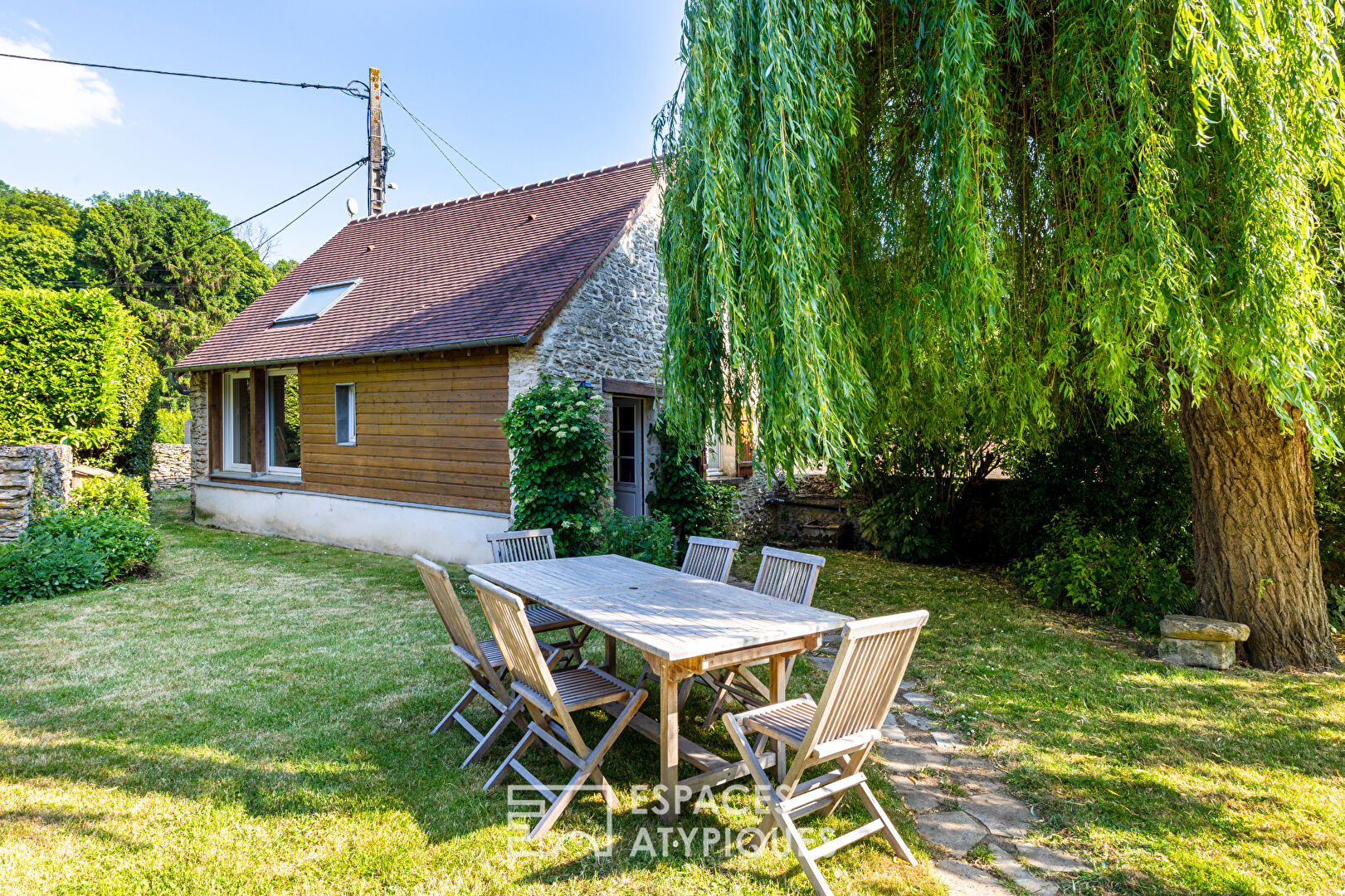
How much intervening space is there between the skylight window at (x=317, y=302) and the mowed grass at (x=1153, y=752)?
452 inches

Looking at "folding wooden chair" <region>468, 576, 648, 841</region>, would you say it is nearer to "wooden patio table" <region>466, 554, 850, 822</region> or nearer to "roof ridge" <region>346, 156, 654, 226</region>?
"wooden patio table" <region>466, 554, 850, 822</region>

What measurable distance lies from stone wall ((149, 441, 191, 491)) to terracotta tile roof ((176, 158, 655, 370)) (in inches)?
251

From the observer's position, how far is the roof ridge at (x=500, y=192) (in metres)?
11.8

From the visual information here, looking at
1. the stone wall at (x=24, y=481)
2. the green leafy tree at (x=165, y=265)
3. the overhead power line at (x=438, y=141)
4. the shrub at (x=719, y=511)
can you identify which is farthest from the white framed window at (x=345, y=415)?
the green leafy tree at (x=165, y=265)

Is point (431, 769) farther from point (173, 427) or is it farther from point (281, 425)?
point (173, 427)

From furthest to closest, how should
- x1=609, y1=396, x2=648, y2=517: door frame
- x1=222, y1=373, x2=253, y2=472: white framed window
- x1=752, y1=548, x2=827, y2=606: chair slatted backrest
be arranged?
x1=222, y1=373, x2=253, y2=472: white framed window, x1=609, y1=396, x2=648, y2=517: door frame, x1=752, y1=548, x2=827, y2=606: chair slatted backrest

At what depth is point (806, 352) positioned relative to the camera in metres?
4.00

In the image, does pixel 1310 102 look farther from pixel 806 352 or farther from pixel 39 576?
pixel 39 576

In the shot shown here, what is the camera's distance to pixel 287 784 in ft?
11.8

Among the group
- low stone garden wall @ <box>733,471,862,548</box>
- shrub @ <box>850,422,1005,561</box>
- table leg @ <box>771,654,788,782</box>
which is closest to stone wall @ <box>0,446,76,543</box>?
table leg @ <box>771,654,788,782</box>

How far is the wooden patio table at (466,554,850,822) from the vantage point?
126 inches

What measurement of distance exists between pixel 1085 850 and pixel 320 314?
1315cm

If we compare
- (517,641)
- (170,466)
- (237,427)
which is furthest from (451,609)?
(170,466)

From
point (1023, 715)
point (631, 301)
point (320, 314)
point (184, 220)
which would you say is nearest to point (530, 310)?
point (631, 301)
